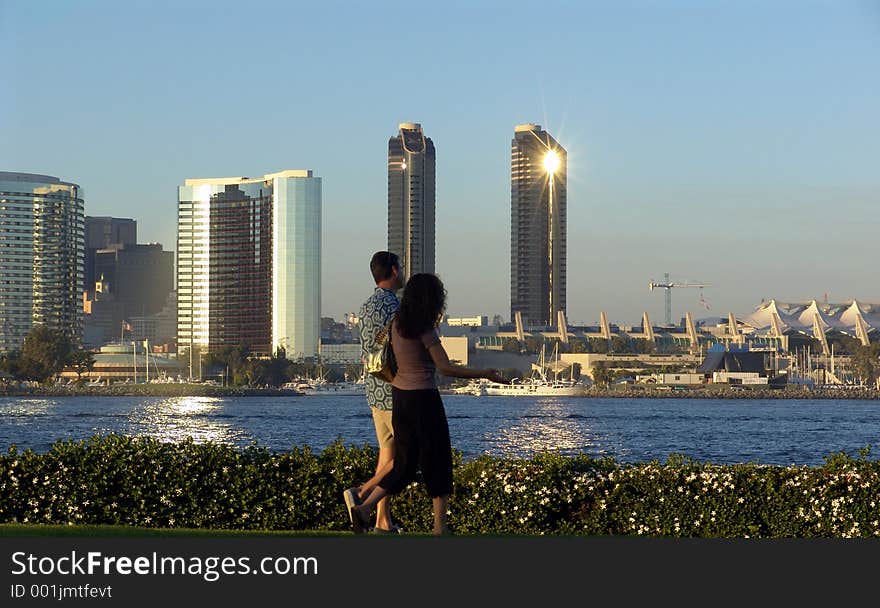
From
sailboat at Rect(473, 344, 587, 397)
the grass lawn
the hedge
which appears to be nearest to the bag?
the grass lawn

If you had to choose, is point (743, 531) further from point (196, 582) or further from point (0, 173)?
point (0, 173)

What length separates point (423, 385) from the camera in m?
7.92

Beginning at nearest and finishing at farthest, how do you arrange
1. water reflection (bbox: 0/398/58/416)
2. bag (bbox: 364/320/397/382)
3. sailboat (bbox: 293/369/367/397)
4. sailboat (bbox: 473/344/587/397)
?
1. bag (bbox: 364/320/397/382)
2. water reflection (bbox: 0/398/58/416)
3. sailboat (bbox: 473/344/587/397)
4. sailboat (bbox: 293/369/367/397)

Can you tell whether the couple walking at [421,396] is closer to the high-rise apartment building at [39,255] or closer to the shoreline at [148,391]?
the shoreline at [148,391]

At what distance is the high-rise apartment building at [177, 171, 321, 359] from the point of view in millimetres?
177750

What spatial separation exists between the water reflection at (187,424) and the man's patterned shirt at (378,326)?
136 feet

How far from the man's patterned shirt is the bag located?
120 millimetres

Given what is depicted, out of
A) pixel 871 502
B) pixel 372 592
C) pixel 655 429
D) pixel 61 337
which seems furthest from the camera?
pixel 61 337

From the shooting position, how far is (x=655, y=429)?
69500 mm

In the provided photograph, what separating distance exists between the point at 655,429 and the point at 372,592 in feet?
212

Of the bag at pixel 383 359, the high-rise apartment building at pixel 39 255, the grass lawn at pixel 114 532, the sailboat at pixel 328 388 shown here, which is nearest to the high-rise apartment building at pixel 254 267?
the high-rise apartment building at pixel 39 255

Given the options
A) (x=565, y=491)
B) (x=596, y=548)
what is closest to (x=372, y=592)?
(x=596, y=548)

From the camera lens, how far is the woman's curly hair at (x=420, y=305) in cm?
788

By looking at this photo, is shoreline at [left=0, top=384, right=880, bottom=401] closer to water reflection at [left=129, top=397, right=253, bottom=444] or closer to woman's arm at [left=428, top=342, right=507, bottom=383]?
water reflection at [left=129, top=397, right=253, bottom=444]
